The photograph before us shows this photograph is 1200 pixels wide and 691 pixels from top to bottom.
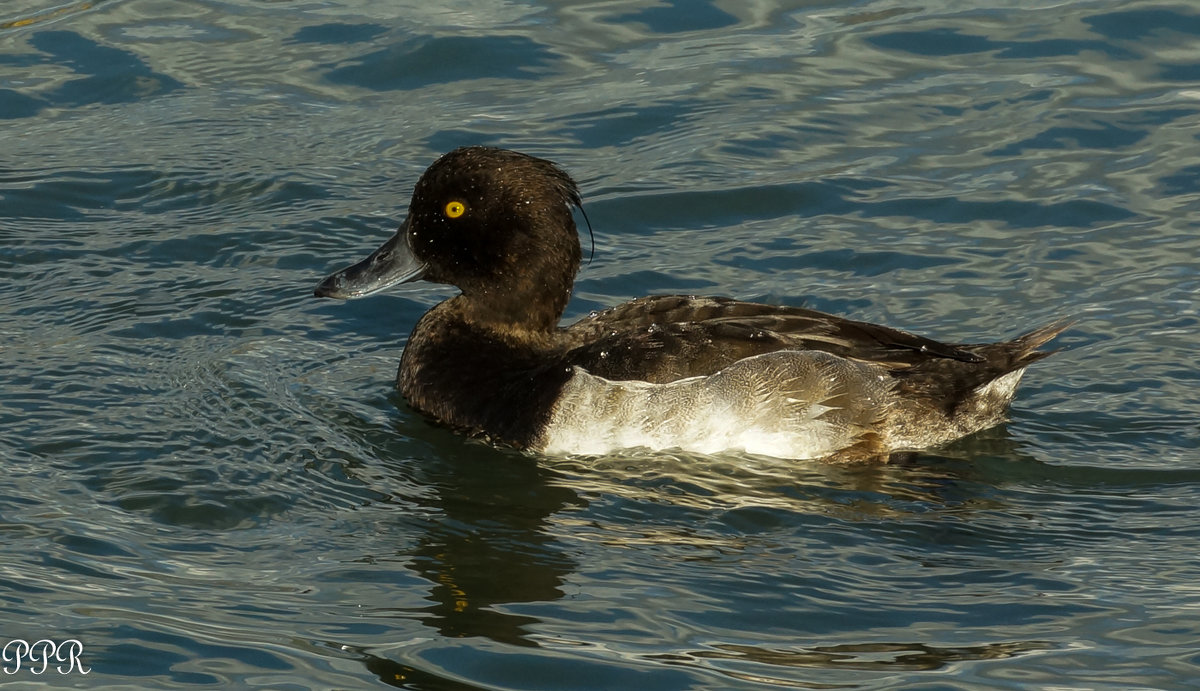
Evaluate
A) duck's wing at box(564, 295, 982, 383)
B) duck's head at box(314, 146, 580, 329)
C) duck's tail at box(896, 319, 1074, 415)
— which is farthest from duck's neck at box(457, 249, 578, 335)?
duck's tail at box(896, 319, 1074, 415)

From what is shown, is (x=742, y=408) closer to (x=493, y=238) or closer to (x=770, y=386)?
(x=770, y=386)

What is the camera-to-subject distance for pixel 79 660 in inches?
233

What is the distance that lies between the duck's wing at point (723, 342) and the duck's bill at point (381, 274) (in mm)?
1136

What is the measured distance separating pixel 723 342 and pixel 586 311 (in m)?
2.08

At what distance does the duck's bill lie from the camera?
8688 millimetres

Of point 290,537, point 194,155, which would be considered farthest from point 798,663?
point 194,155

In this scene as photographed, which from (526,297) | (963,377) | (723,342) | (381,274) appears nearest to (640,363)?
(723,342)

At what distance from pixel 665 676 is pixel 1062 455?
2.88m

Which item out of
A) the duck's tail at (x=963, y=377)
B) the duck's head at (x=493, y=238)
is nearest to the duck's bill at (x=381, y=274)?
the duck's head at (x=493, y=238)

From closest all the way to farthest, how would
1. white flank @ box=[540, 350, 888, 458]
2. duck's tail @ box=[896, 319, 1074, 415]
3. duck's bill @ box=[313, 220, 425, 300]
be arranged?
white flank @ box=[540, 350, 888, 458] < duck's tail @ box=[896, 319, 1074, 415] < duck's bill @ box=[313, 220, 425, 300]

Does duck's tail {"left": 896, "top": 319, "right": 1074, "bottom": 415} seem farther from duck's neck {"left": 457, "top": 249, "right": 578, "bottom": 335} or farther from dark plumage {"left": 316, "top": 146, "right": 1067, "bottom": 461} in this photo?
duck's neck {"left": 457, "top": 249, "right": 578, "bottom": 335}

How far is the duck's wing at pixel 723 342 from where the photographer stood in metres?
7.77

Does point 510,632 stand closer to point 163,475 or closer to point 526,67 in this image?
point 163,475

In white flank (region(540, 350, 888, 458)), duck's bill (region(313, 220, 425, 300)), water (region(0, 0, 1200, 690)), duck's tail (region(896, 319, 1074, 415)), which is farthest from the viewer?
duck's bill (region(313, 220, 425, 300))
